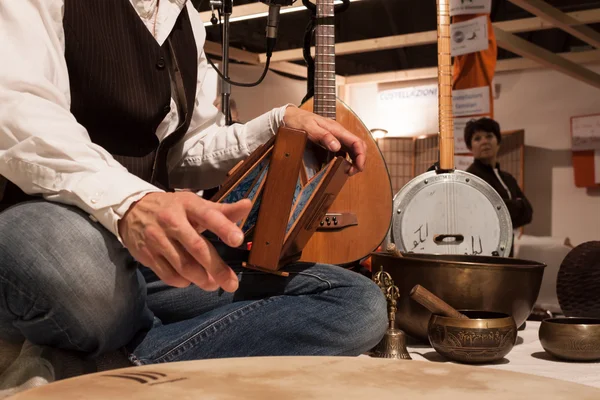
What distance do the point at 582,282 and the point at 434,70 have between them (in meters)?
5.40

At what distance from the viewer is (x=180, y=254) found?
2.76 ft

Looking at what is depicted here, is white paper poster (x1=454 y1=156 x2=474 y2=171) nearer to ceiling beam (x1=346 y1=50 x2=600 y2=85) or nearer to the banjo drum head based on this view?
the banjo drum head


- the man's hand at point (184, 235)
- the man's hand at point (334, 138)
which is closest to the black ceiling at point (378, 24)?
the man's hand at point (334, 138)

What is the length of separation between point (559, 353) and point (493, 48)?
2.72 meters

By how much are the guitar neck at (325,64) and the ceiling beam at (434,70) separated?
5.38 meters

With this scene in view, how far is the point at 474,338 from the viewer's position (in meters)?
1.71

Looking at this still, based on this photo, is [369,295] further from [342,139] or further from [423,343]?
[423,343]

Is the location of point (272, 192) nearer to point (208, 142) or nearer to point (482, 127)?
point (208, 142)

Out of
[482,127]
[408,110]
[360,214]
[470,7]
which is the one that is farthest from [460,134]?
[408,110]

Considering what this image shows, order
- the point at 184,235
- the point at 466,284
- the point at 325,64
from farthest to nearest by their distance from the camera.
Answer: the point at 325,64, the point at 466,284, the point at 184,235

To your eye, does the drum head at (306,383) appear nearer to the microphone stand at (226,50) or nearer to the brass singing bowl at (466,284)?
the brass singing bowl at (466,284)

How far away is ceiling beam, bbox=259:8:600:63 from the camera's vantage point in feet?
18.7

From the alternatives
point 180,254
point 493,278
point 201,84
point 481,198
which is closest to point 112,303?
point 180,254

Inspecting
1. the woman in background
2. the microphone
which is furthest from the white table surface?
the woman in background
